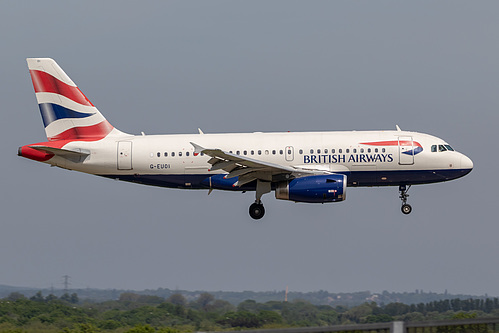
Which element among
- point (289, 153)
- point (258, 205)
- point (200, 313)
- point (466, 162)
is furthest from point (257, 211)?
point (200, 313)

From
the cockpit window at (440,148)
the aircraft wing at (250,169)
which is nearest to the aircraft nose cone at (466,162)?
the cockpit window at (440,148)

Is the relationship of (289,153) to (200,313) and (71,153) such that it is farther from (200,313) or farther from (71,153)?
(200,313)

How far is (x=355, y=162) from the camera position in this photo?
3762 centimetres

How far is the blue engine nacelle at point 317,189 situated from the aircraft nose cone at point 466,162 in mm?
6427

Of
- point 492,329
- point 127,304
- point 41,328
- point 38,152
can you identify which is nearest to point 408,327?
point 492,329

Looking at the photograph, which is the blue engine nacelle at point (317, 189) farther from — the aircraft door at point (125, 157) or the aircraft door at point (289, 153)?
the aircraft door at point (125, 157)

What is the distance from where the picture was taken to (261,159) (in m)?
38.2

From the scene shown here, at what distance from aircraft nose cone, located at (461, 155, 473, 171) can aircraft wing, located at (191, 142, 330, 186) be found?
287 inches

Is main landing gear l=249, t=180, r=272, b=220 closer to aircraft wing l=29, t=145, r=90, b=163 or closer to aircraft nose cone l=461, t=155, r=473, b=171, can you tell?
aircraft wing l=29, t=145, r=90, b=163

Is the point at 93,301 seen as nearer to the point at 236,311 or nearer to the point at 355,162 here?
the point at 236,311

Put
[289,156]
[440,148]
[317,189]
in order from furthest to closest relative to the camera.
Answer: [440,148] < [289,156] < [317,189]

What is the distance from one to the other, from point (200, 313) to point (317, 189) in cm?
1018

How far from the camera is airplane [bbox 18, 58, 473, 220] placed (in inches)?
1460

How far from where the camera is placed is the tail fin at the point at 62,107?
40.6 meters
